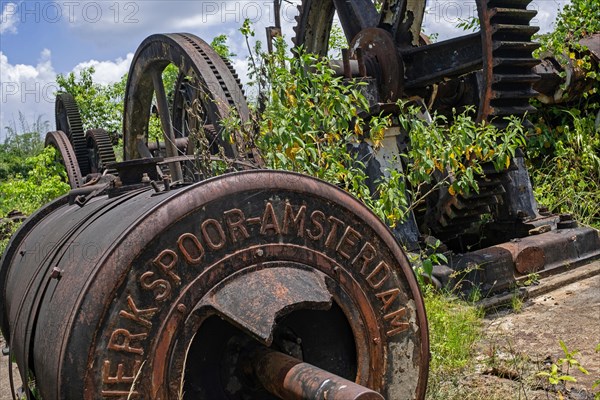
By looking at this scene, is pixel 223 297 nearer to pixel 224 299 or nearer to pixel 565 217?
pixel 224 299

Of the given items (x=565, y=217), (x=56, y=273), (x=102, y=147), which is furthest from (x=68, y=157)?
(x=56, y=273)

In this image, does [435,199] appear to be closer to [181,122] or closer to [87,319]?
[181,122]

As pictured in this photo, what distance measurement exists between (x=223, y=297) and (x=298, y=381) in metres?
0.30

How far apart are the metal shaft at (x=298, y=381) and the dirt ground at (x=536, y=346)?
128 cm

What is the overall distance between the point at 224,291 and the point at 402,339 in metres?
0.63

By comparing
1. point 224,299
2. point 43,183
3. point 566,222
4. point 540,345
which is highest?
point 43,183

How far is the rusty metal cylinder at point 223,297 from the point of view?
1.86 metres

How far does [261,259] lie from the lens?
205 cm

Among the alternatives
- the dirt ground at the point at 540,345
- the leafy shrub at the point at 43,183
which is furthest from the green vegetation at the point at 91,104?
the dirt ground at the point at 540,345

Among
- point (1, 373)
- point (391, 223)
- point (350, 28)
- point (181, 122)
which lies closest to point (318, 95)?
point (391, 223)

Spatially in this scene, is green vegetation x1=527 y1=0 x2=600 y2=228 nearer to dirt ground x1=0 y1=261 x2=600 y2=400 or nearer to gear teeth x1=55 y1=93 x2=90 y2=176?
dirt ground x1=0 y1=261 x2=600 y2=400

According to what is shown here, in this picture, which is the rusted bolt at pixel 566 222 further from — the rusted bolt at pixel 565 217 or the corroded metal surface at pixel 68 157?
the corroded metal surface at pixel 68 157

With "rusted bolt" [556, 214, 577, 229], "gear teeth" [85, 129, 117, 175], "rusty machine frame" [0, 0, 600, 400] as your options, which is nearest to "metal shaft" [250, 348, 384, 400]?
"rusty machine frame" [0, 0, 600, 400]

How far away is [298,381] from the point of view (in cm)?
192
